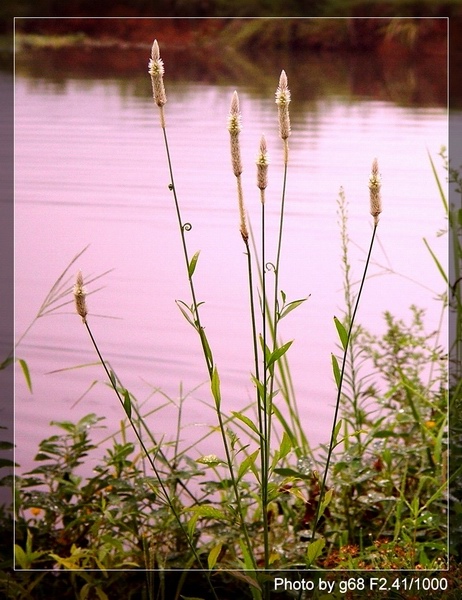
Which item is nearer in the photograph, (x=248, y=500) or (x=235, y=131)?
(x=235, y=131)

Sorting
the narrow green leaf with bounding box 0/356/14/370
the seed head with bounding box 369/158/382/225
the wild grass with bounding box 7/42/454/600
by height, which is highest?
the seed head with bounding box 369/158/382/225

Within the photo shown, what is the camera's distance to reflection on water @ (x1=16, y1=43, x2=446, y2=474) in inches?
59.9

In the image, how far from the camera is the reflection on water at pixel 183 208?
152cm

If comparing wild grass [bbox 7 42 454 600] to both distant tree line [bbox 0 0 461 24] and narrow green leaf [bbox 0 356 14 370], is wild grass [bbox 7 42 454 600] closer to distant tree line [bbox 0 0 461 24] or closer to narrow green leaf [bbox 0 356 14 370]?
narrow green leaf [bbox 0 356 14 370]

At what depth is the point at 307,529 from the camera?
1497 millimetres

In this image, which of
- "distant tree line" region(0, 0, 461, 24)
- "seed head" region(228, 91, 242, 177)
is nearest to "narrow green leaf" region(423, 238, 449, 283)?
"distant tree line" region(0, 0, 461, 24)

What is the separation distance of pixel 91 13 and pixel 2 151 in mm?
314

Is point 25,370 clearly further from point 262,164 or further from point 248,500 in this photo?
point 262,164

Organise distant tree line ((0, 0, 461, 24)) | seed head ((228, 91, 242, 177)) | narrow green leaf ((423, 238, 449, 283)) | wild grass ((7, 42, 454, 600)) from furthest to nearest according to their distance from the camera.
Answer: narrow green leaf ((423, 238, 449, 283)), distant tree line ((0, 0, 461, 24)), wild grass ((7, 42, 454, 600)), seed head ((228, 91, 242, 177))

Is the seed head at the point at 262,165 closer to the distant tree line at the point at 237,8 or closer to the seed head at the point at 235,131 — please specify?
the seed head at the point at 235,131

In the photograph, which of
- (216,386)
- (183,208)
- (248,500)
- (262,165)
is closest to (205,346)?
(216,386)

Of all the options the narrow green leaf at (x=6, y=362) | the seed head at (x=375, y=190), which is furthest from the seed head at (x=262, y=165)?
the narrow green leaf at (x=6, y=362)

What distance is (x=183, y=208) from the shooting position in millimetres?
1549

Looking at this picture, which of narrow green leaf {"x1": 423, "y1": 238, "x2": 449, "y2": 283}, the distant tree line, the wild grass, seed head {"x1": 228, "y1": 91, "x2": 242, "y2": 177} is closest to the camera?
seed head {"x1": 228, "y1": 91, "x2": 242, "y2": 177}
